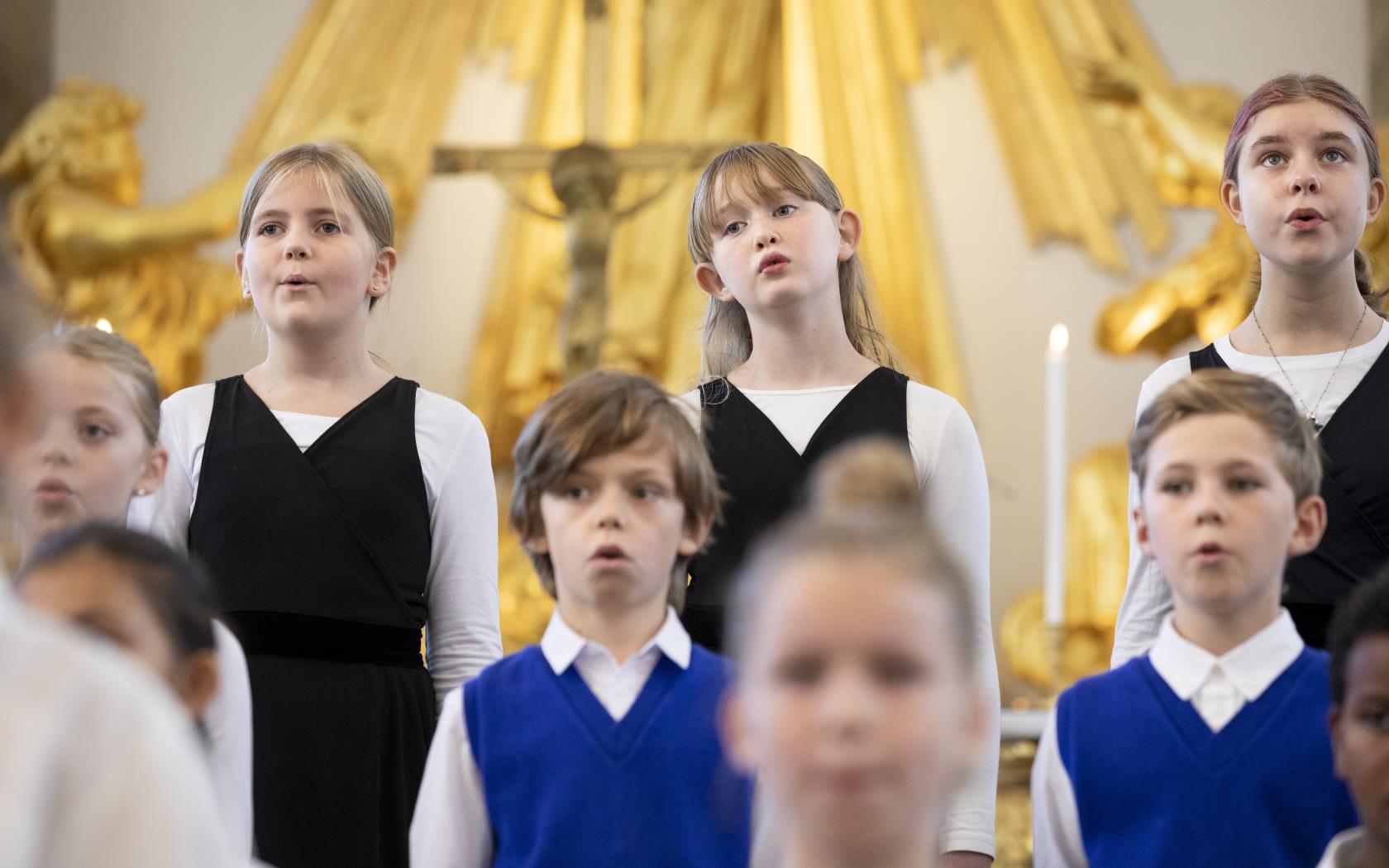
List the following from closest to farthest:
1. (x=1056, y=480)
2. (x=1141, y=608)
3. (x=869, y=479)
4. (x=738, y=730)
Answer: (x=738, y=730) → (x=869, y=479) → (x=1141, y=608) → (x=1056, y=480)

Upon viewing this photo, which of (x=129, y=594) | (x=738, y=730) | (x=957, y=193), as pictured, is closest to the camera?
(x=738, y=730)

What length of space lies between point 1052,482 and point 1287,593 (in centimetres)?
165

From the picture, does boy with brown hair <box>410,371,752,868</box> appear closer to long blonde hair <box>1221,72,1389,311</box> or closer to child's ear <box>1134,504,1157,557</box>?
child's ear <box>1134,504,1157,557</box>

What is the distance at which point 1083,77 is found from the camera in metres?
4.86

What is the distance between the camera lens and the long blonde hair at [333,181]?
250 cm

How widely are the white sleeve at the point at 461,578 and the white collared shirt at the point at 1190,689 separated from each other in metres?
0.80

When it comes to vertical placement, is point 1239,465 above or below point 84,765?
above

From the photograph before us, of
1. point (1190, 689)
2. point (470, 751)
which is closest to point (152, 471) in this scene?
point (470, 751)

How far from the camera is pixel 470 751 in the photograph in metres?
1.96

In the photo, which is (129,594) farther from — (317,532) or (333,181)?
(333,181)

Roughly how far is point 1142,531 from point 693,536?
1.67ft

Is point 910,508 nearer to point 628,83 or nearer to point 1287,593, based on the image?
point 1287,593

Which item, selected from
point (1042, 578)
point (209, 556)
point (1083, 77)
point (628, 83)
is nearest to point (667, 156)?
point (628, 83)

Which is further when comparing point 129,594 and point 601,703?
point 601,703
